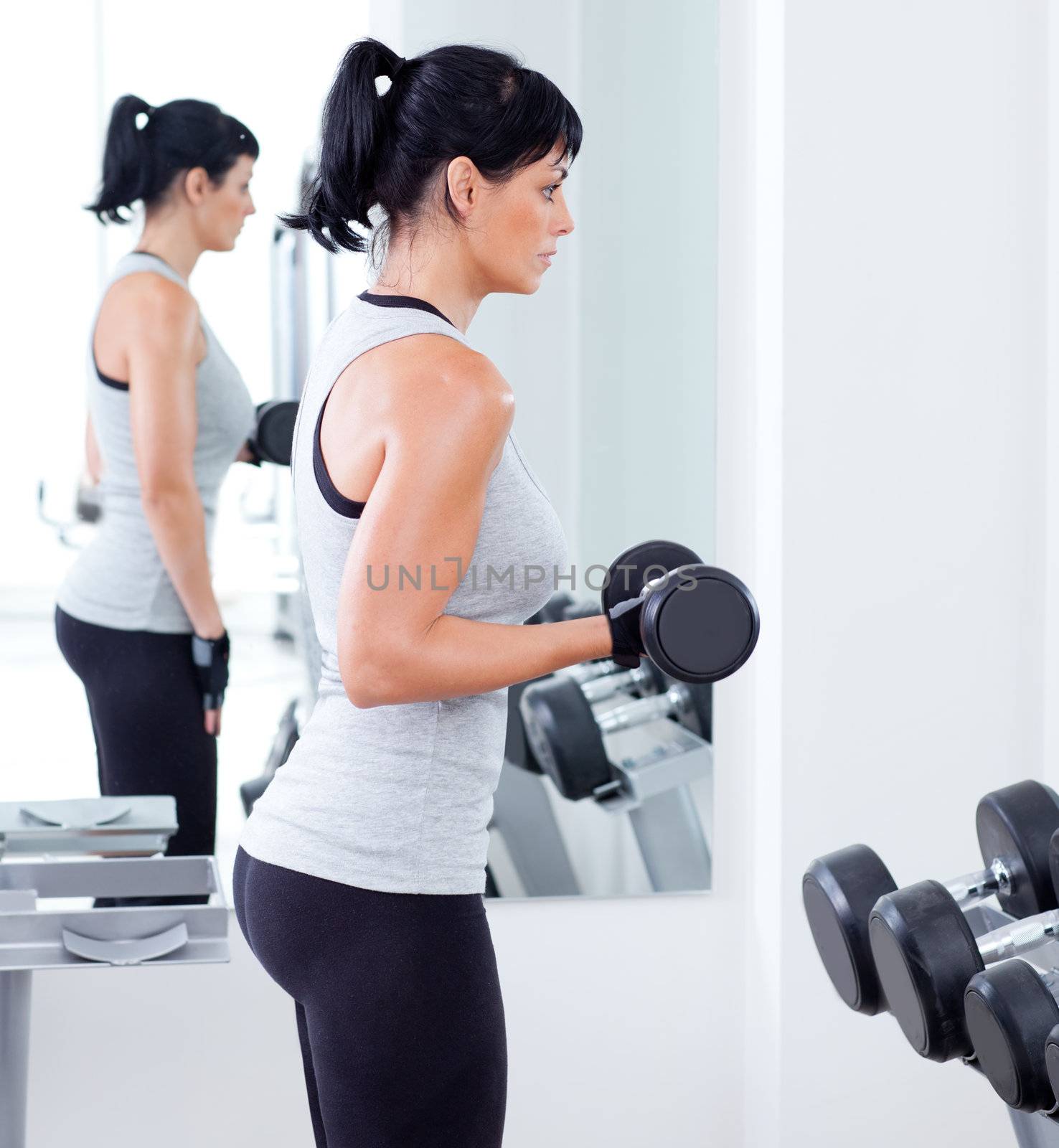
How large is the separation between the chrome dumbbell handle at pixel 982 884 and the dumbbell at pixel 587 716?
0.65m

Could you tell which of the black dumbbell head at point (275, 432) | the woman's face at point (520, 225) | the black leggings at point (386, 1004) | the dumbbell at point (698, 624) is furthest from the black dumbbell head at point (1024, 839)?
the black dumbbell head at point (275, 432)

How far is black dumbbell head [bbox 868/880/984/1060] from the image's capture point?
976mm

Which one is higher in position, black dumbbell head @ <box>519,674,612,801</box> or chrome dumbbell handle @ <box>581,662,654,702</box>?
chrome dumbbell handle @ <box>581,662,654,702</box>

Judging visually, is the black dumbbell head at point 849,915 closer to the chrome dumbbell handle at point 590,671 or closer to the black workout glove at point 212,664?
the chrome dumbbell handle at point 590,671

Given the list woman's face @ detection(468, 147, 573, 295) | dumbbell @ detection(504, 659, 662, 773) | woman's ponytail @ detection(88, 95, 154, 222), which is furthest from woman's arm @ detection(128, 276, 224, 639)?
woman's face @ detection(468, 147, 573, 295)

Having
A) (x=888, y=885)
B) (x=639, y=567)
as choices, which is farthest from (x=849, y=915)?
(x=639, y=567)

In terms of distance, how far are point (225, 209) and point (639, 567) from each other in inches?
38.2

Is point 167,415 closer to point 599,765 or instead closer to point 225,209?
point 225,209

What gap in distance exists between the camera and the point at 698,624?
0.89 meters

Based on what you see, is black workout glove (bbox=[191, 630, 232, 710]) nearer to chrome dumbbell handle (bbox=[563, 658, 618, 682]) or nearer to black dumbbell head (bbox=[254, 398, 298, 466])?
black dumbbell head (bbox=[254, 398, 298, 466])

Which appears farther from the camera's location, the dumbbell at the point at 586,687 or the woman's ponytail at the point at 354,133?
the dumbbell at the point at 586,687

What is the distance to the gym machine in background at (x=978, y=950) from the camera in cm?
90

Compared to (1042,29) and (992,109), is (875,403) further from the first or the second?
(1042,29)

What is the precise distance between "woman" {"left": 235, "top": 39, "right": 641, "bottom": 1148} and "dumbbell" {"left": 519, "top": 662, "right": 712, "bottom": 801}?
0.74m
